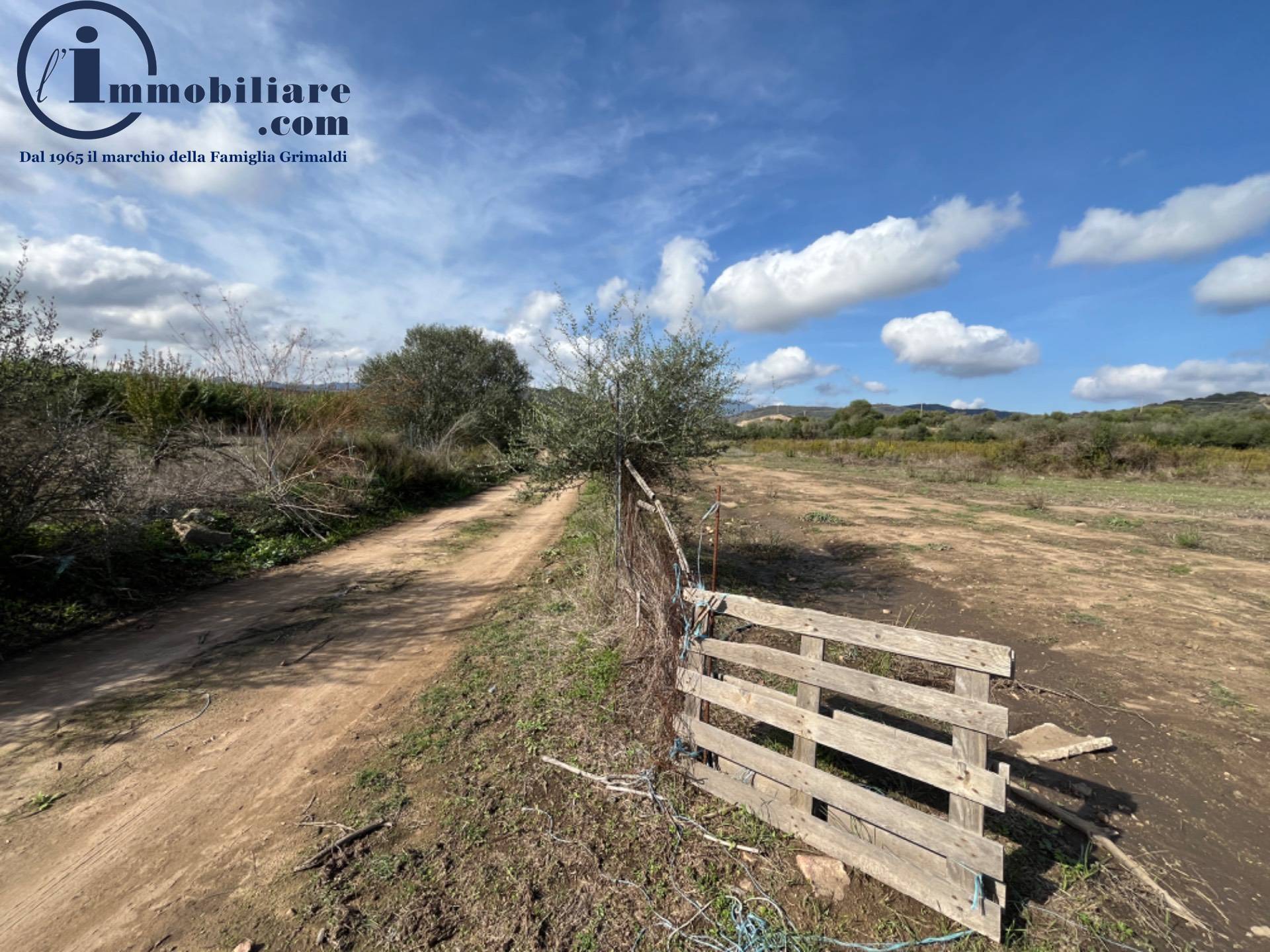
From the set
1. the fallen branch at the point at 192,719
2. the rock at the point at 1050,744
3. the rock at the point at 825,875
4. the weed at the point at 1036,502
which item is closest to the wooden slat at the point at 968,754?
the rock at the point at 825,875

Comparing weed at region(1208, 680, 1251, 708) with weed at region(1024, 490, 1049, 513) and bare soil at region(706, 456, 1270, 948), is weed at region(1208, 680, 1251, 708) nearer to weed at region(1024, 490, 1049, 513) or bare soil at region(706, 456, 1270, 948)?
bare soil at region(706, 456, 1270, 948)

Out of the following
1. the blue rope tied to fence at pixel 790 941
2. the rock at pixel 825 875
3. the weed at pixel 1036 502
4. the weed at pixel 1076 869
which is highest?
the weed at pixel 1036 502

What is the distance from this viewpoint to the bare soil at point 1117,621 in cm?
336

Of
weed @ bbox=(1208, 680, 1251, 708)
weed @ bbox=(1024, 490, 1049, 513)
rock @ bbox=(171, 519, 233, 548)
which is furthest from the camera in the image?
weed @ bbox=(1024, 490, 1049, 513)

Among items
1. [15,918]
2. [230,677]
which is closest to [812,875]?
[15,918]

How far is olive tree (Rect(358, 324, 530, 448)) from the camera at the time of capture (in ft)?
77.2

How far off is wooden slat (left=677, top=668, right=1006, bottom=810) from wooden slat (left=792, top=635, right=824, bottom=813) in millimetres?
47

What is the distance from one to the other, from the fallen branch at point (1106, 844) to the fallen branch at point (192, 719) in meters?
6.12

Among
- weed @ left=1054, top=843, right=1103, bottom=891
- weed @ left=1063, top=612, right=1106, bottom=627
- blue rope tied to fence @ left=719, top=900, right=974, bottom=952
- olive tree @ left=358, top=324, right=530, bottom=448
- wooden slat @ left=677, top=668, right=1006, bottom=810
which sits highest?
olive tree @ left=358, top=324, right=530, bottom=448

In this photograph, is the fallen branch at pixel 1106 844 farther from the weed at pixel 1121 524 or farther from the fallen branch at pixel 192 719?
the weed at pixel 1121 524

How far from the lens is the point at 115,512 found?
670cm

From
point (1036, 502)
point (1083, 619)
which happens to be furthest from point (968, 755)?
point (1036, 502)

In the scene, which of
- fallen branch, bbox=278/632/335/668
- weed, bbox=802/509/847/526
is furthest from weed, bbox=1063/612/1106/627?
fallen branch, bbox=278/632/335/668

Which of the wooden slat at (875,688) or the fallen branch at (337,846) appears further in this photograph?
the fallen branch at (337,846)
